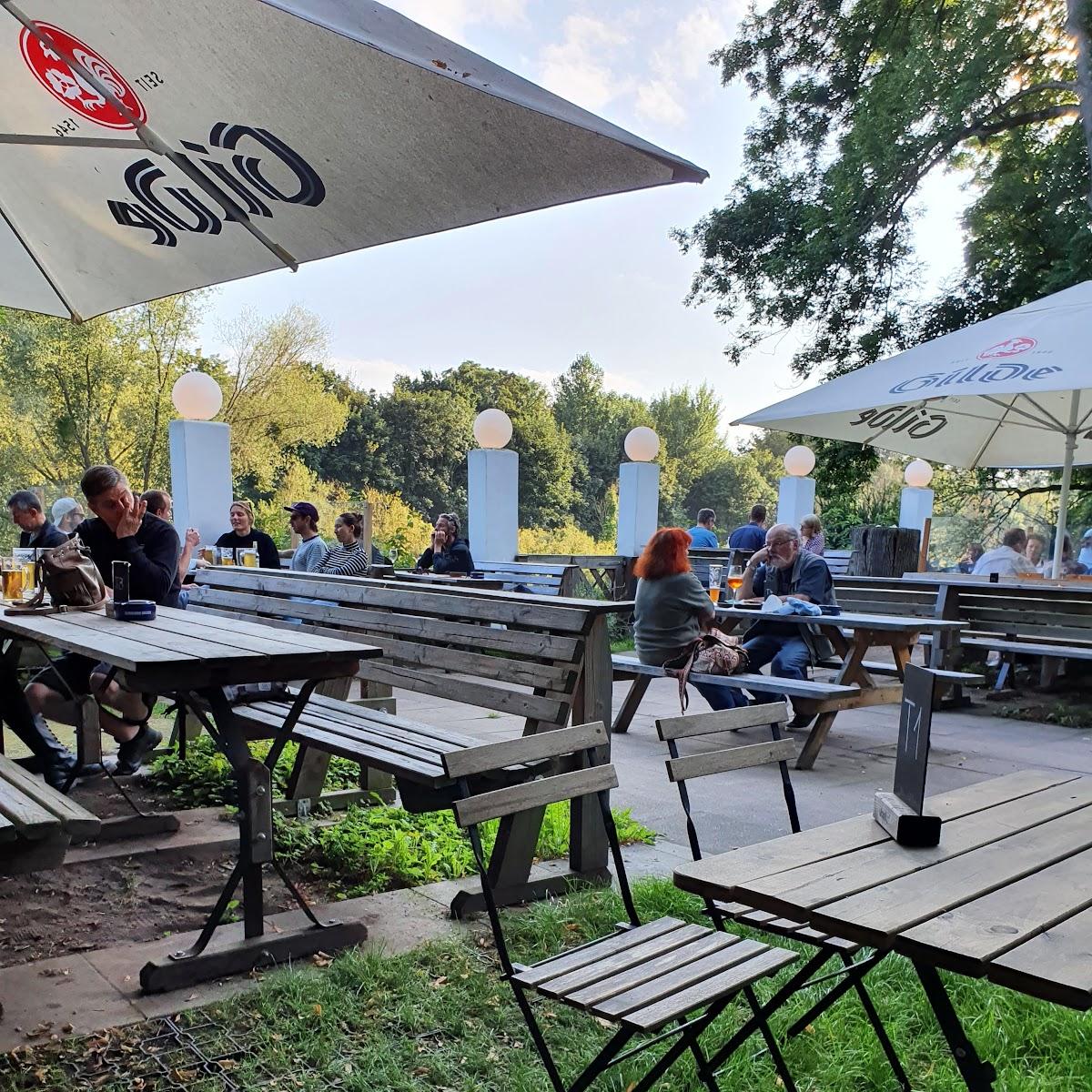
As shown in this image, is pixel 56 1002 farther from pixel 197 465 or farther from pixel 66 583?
pixel 197 465

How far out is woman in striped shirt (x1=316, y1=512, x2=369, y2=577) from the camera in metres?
8.17

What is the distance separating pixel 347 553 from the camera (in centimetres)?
830

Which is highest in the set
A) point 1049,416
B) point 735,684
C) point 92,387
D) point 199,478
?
point 92,387

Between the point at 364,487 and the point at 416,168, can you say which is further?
the point at 364,487

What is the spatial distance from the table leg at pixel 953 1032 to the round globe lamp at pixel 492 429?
36.4 feet

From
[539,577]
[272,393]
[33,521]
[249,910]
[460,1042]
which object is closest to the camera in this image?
[460,1042]

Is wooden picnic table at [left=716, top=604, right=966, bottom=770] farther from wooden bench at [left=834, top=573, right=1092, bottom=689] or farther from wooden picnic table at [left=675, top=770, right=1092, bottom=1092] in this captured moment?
wooden picnic table at [left=675, top=770, right=1092, bottom=1092]

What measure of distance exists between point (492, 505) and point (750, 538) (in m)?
3.40

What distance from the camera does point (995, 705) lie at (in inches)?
307

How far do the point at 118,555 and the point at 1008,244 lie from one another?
13146 mm

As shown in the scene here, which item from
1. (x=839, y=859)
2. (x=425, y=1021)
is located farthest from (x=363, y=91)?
(x=425, y=1021)

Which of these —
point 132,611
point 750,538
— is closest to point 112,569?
point 132,611

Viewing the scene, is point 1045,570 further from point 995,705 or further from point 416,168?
point 416,168

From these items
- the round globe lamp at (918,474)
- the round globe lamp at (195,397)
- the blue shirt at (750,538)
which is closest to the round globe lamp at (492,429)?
the blue shirt at (750,538)
